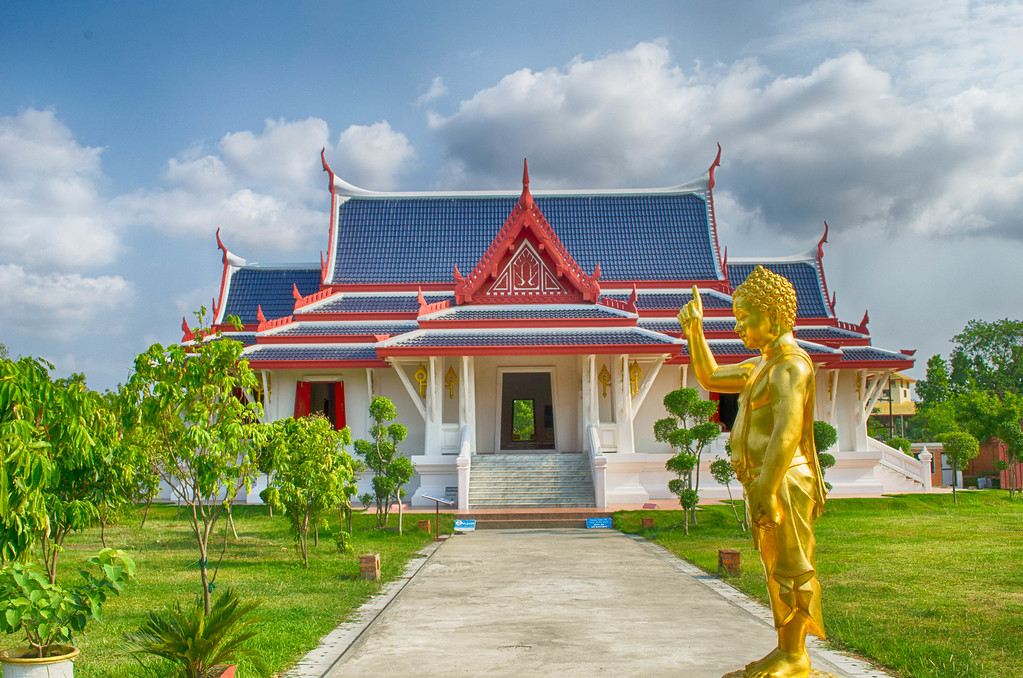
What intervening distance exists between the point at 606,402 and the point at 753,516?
46.0 feet

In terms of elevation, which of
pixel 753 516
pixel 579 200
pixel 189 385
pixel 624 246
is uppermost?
pixel 579 200

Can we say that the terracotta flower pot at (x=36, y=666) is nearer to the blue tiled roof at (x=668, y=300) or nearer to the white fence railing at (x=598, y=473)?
the white fence railing at (x=598, y=473)

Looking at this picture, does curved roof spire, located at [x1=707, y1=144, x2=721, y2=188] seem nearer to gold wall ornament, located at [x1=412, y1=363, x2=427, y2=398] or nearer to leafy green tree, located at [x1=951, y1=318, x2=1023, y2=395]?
gold wall ornament, located at [x1=412, y1=363, x2=427, y2=398]

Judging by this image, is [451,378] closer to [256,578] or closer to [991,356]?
[256,578]

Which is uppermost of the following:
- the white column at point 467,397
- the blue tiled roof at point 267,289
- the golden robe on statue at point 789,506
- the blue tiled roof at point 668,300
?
the blue tiled roof at point 267,289

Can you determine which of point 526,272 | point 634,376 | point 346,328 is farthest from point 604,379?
point 346,328

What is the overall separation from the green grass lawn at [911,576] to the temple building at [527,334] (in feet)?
7.19

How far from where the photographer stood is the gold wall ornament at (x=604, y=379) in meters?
17.3

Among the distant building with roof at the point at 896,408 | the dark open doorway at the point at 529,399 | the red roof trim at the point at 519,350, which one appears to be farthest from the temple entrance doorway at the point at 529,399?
the distant building with roof at the point at 896,408

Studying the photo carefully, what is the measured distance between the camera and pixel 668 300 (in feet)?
66.6

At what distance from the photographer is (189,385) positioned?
602 cm

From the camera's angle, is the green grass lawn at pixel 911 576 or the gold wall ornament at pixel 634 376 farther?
the gold wall ornament at pixel 634 376

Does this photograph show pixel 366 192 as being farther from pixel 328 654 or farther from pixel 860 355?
pixel 328 654

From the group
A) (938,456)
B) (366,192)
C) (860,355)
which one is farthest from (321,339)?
(938,456)
